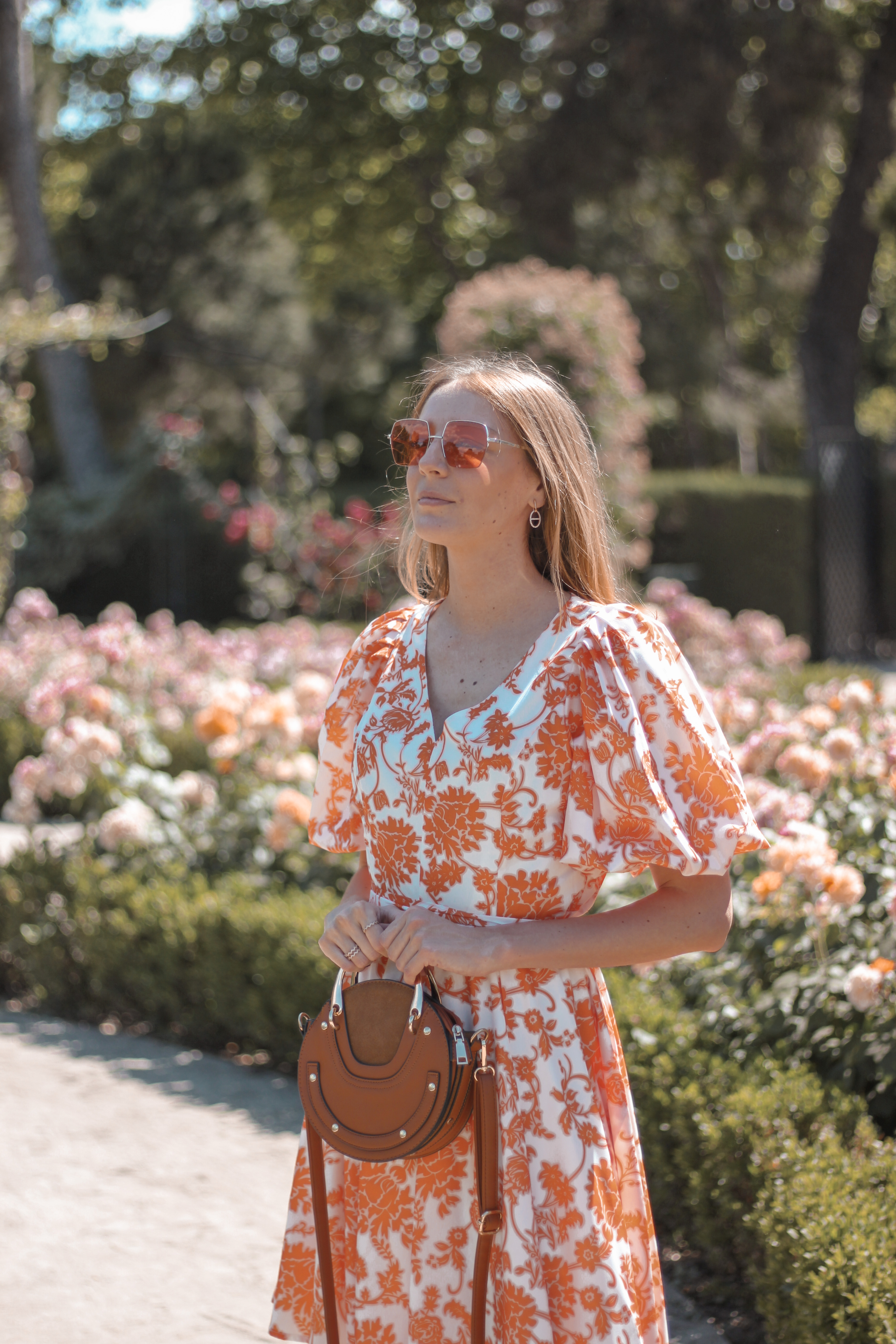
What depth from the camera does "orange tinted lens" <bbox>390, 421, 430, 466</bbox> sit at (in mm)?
1630

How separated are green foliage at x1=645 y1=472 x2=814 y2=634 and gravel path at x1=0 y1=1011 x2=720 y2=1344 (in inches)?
473

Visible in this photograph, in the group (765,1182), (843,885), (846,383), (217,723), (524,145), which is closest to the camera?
(765,1182)

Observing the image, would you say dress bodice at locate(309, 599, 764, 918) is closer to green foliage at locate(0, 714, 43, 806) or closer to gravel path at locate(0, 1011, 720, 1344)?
Answer: gravel path at locate(0, 1011, 720, 1344)

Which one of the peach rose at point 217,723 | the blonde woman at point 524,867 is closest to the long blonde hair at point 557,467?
the blonde woman at point 524,867

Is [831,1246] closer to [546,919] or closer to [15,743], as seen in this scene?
[546,919]

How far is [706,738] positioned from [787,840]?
1.49 meters

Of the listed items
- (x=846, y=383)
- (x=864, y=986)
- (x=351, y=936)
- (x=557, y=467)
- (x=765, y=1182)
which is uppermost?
(x=846, y=383)

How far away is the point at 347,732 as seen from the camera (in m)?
1.81

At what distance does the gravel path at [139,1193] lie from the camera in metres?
2.57

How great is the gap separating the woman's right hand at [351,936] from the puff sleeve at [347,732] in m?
0.20

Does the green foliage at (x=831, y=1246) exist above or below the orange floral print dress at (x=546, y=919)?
below

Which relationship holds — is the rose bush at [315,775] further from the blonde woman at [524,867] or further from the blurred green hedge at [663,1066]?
the blonde woman at [524,867]

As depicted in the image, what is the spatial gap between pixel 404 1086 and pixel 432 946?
0.16 meters

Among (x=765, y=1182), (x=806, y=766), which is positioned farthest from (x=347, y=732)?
(x=806, y=766)
